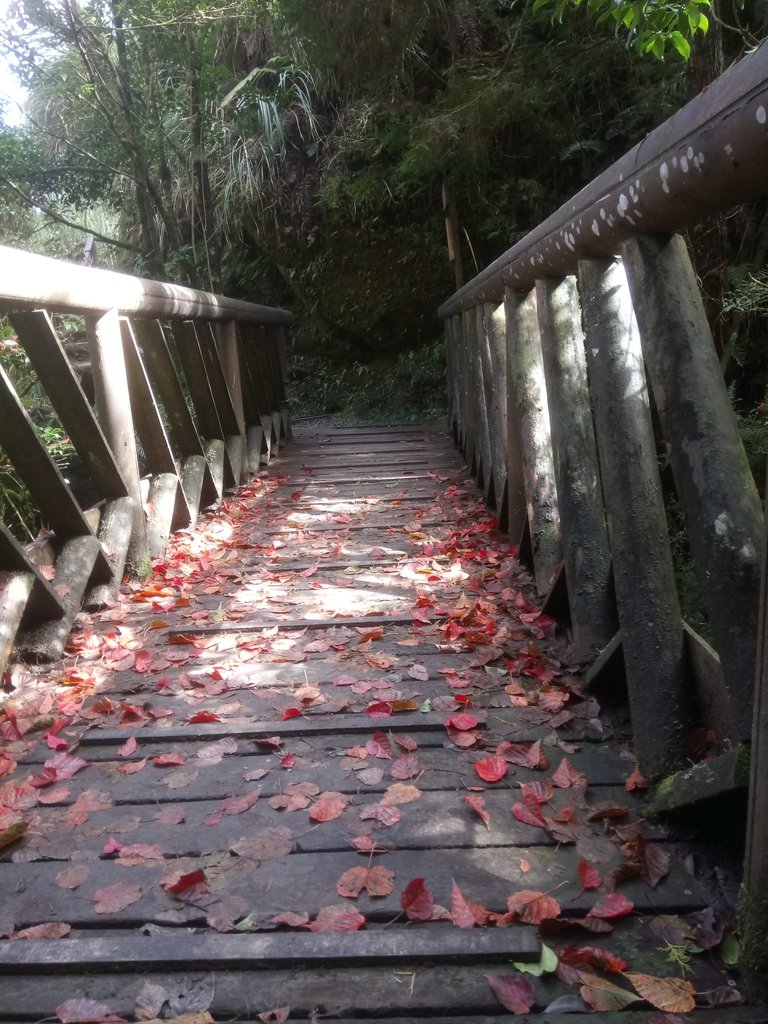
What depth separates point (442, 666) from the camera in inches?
108

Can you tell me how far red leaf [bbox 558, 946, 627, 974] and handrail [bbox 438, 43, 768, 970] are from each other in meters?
0.23

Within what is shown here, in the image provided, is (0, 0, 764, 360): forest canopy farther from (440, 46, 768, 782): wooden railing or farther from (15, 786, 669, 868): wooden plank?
(15, 786, 669, 868): wooden plank

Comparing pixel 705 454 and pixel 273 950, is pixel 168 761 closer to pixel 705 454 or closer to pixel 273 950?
pixel 273 950

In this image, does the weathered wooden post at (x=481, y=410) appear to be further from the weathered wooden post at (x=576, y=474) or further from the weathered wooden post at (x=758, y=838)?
the weathered wooden post at (x=758, y=838)

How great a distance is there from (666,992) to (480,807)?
617mm

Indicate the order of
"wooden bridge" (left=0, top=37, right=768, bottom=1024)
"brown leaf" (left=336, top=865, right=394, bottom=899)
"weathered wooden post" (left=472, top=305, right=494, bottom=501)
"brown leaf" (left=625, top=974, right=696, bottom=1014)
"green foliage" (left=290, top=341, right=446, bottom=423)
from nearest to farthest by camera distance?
1. "brown leaf" (left=625, top=974, right=696, bottom=1014)
2. "wooden bridge" (left=0, top=37, right=768, bottom=1024)
3. "brown leaf" (left=336, top=865, right=394, bottom=899)
4. "weathered wooden post" (left=472, top=305, right=494, bottom=501)
5. "green foliage" (left=290, top=341, right=446, bottom=423)

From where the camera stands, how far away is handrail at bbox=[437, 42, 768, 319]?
122 cm

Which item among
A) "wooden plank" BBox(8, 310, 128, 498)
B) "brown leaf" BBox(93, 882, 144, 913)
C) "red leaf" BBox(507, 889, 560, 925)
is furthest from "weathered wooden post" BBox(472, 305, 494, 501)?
"brown leaf" BBox(93, 882, 144, 913)

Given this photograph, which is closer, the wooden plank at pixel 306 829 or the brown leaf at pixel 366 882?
the brown leaf at pixel 366 882

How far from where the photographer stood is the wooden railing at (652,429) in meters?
1.49

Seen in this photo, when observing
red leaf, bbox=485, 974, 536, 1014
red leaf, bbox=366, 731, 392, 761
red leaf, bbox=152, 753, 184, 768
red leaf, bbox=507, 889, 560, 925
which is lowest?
red leaf, bbox=485, 974, 536, 1014

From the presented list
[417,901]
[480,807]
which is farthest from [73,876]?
[480,807]

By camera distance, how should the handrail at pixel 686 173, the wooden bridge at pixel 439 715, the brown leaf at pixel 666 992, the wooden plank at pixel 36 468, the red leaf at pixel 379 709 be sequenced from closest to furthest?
the handrail at pixel 686 173 < the brown leaf at pixel 666 992 < the wooden bridge at pixel 439 715 < the red leaf at pixel 379 709 < the wooden plank at pixel 36 468

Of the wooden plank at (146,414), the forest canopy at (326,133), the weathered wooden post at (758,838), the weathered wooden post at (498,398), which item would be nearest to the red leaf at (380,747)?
the weathered wooden post at (758,838)
